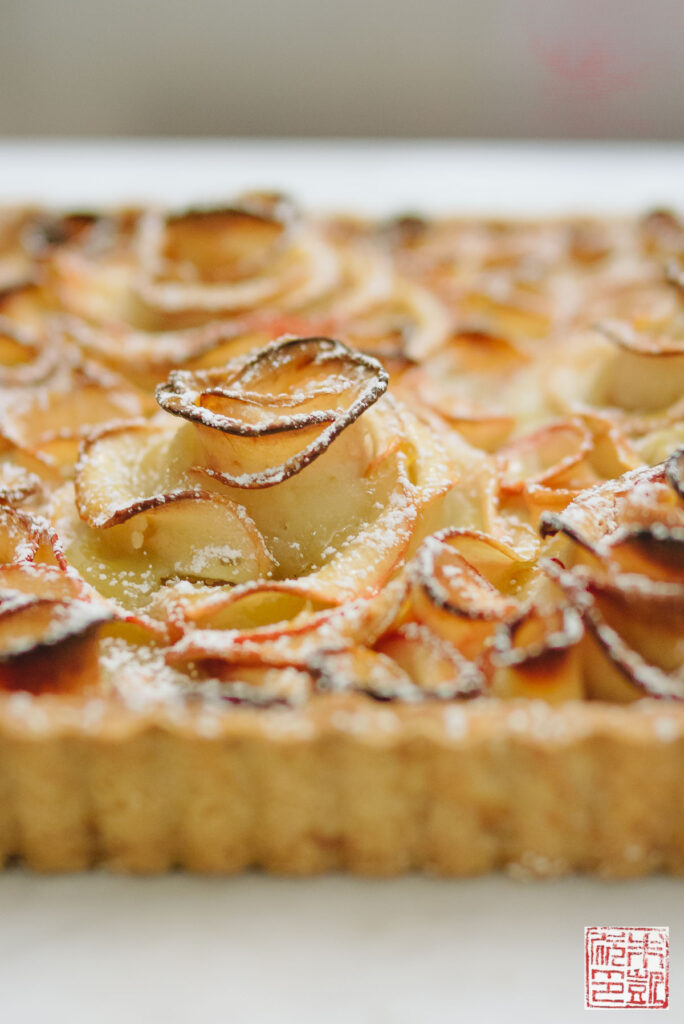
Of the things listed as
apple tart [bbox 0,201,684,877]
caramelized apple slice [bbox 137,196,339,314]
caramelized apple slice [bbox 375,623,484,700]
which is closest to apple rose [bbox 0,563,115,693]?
apple tart [bbox 0,201,684,877]

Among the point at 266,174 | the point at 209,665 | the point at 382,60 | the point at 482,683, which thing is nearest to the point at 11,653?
the point at 209,665

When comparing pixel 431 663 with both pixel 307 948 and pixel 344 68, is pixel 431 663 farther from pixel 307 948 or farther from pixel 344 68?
pixel 344 68

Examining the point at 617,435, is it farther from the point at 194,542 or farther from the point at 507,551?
the point at 194,542

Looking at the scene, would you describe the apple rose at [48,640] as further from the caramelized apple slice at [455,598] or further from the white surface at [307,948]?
the caramelized apple slice at [455,598]

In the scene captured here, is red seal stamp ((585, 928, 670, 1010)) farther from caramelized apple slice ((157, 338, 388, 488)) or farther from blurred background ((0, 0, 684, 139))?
blurred background ((0, 0, 684, 139))

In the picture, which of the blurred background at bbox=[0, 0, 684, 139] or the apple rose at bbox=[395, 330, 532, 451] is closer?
the apple rose at bbox=[395, 330, 532, 451]

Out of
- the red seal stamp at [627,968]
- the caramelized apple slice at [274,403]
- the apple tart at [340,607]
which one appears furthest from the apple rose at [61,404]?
the red seal stamp at [627,968]

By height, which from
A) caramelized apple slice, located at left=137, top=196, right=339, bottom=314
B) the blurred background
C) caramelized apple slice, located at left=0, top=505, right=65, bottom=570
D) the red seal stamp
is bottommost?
the red seal stamp
